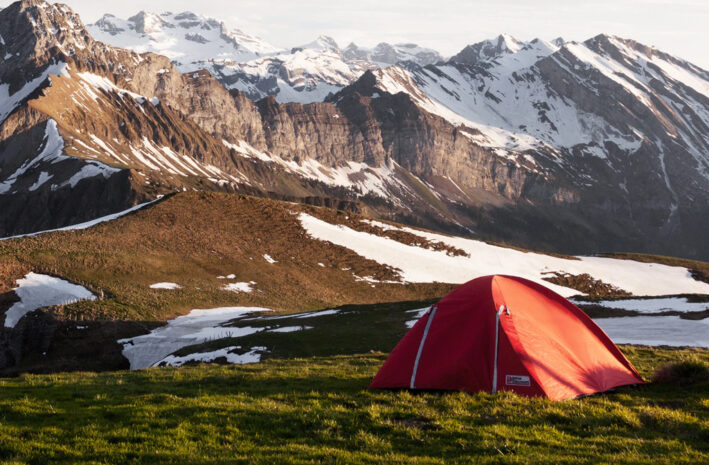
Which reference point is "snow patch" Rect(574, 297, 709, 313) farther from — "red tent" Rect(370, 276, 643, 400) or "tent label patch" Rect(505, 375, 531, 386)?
"tent label patch" Rect(505, 375, 531, 386)

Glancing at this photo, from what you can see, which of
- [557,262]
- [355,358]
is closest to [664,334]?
[355,358]

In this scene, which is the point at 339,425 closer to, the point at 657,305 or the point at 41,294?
the point at 657,305

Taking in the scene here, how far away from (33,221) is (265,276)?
133 metres

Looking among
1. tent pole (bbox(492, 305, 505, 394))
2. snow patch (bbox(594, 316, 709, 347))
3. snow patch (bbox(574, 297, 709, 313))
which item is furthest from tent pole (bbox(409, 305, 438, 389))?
snow patch (bbox(574, 297, 709, 313))

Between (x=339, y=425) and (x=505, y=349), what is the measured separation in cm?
593

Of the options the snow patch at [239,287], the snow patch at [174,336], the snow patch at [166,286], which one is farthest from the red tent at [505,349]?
the snow patch at [239,287]

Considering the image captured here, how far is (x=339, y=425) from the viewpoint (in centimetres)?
1313

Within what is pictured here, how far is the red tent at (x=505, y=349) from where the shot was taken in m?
16.2

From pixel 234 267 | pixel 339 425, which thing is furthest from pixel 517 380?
pixel 234 267

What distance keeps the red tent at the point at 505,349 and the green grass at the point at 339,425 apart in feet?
2.17

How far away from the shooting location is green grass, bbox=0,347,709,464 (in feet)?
36.7

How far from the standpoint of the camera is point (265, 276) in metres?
69.4

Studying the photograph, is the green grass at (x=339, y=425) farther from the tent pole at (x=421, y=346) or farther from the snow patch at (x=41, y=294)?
the snow patch at (x=41, y=294)

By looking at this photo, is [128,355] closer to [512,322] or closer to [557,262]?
[512,322]
